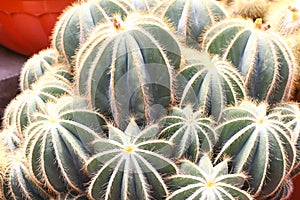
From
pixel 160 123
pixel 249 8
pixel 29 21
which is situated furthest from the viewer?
pixel 29 21

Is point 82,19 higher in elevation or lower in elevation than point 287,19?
lower

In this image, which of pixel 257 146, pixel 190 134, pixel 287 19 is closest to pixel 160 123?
pixel 190 134

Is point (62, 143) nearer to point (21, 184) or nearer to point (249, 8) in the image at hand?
point (21, 184)

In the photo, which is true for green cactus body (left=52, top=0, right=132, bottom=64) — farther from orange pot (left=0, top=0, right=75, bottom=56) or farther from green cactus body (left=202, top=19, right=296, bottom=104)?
orange pot (left=0, top=0, right=75, bottom=56)

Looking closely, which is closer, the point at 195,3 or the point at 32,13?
the point at 195,3

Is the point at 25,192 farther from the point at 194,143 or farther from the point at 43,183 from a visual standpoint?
the point at 194,143

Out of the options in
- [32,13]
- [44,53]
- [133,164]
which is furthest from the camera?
[32,13]

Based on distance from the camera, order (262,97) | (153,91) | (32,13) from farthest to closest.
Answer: (32,13) < (262,97) < (153,91)

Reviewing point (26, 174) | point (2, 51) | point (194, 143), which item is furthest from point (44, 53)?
point (2, 51)
